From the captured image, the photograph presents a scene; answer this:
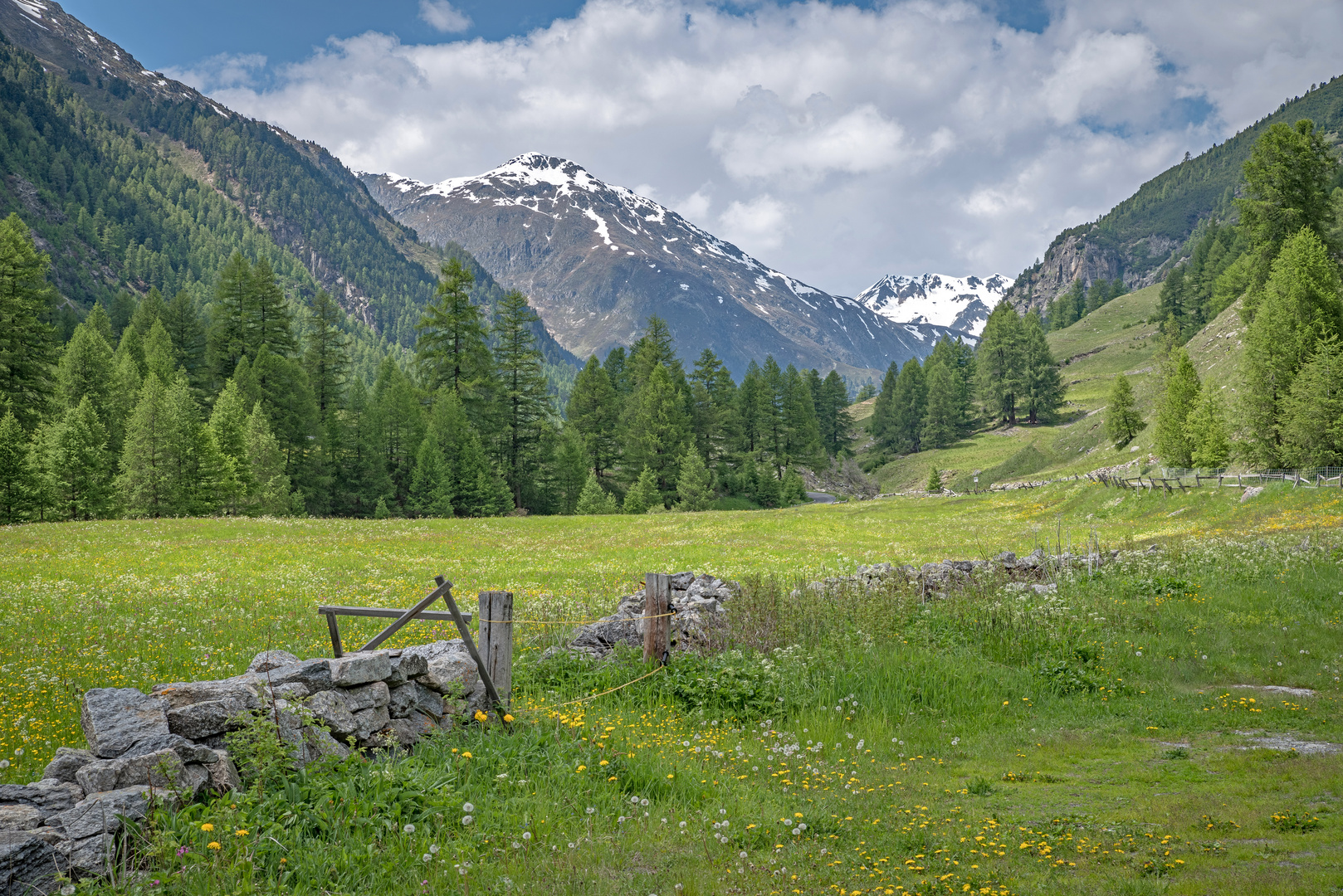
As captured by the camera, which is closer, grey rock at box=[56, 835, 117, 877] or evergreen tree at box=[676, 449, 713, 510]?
grey rock at box=[56, 835, 117, 877]

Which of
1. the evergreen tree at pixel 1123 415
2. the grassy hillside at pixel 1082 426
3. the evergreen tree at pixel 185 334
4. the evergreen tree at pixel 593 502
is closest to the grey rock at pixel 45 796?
the evergreen tree at pixel 593 502

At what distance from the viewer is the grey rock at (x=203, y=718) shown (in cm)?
596

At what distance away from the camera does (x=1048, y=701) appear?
1083 cm

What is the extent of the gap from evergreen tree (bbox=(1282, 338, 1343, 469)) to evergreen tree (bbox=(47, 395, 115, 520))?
226ft

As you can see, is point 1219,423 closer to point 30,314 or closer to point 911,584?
point 911,584

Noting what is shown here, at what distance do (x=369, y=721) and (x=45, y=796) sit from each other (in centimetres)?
252

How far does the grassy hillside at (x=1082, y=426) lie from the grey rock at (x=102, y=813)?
61.3 m

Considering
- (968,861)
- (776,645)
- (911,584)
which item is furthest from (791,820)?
(911,584)

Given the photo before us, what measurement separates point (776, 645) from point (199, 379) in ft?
211

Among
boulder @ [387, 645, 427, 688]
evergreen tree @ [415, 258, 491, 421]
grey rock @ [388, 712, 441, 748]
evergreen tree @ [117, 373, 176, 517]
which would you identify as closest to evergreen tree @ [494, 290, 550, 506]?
evergreen tree @ [415, 258, 491, 421]

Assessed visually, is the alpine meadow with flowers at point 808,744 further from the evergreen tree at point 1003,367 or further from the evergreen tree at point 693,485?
the evergreen tree at point 1003,367

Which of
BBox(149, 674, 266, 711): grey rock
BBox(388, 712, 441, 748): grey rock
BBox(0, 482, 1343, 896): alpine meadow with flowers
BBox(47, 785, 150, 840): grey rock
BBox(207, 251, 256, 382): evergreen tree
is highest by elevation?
BBox(207, 251, 256, 382): evergreen tree

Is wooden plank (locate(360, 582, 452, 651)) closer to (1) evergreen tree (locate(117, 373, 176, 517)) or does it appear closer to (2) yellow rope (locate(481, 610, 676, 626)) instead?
(2) yellow rope (locate(481, 610, 676, 626))

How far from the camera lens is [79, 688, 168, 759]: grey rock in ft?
18.5
